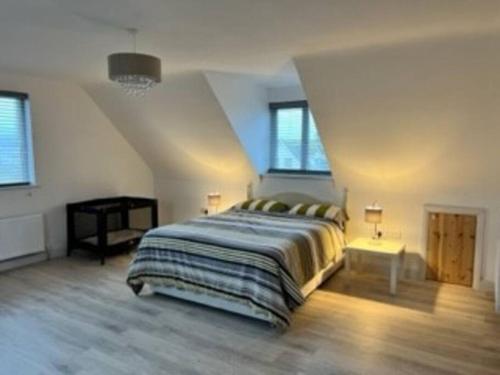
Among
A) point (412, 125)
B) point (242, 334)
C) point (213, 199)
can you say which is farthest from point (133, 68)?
point (213, 199)

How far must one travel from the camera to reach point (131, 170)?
6.12 metres

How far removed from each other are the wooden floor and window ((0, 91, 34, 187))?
1.29 m

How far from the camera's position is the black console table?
4973mm

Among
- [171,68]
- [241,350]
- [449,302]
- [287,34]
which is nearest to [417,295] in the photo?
[449,302]

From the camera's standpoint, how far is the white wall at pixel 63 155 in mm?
4809

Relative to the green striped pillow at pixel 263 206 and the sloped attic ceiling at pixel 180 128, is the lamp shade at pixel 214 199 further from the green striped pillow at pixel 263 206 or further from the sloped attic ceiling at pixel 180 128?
the green striped pillow at pixel 263 206

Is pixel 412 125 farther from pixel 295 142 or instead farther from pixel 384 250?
pixel 295 142

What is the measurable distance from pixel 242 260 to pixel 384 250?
157cm

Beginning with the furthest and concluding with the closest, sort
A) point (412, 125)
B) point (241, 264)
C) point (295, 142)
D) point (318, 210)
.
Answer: point (295, 142)
point (318, 210)
point (412, 125)
point (241, 264)

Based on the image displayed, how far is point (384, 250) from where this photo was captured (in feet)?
13.2

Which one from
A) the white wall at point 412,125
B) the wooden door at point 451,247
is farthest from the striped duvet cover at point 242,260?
the wooden door at point 451,247

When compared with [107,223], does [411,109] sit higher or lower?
higher

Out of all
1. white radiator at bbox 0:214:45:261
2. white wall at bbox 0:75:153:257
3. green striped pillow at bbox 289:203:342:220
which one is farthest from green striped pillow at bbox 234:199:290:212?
white radiator at bbox 0:214:45:261

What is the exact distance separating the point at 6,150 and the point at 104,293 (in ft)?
7.03
